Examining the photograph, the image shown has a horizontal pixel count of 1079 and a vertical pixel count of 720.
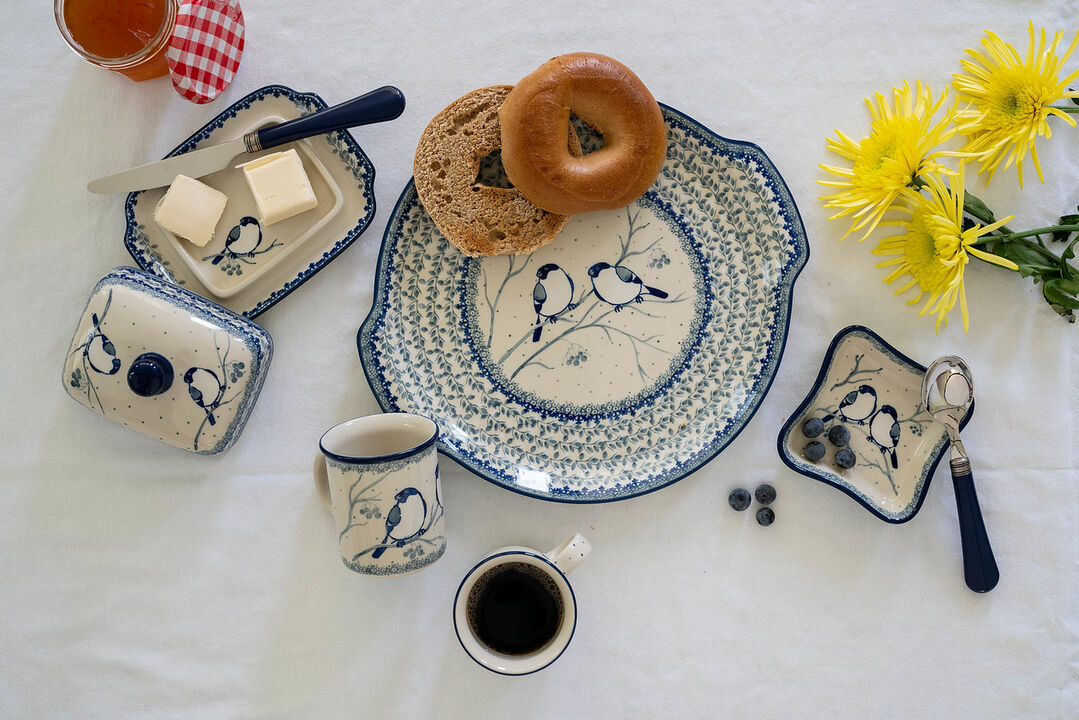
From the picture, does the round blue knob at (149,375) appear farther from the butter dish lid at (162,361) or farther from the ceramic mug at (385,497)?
the ceramic mug at (385,497)

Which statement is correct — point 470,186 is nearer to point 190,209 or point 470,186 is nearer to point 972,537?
point 190,209

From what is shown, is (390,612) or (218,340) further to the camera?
(390,612)

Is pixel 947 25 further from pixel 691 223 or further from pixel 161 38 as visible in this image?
pixel 161 38

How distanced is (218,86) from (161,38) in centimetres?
9

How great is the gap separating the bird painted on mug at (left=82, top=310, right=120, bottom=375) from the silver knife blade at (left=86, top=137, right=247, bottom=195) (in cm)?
21

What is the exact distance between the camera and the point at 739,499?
1005 millimetres

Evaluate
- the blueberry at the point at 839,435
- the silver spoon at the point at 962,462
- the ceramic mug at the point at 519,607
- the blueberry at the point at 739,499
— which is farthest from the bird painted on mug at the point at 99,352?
the silver spoon at the point at 962,462

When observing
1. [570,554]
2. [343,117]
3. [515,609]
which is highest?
[343,117]

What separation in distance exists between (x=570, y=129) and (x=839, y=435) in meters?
0.57

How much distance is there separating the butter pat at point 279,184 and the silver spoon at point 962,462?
3.00ft

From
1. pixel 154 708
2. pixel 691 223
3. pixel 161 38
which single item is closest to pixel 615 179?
pixel 691 223

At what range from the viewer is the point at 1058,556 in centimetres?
A: 104

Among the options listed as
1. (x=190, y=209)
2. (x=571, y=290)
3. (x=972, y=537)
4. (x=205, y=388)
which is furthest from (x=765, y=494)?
(x=190, y=209)

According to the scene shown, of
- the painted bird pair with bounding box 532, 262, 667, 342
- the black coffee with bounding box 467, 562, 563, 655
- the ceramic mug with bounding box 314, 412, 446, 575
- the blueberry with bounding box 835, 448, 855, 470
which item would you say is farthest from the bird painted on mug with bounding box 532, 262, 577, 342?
the blueberry with bounding box 835, 448, 855, 470
